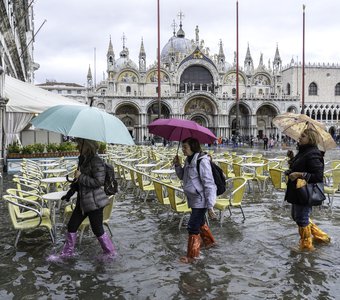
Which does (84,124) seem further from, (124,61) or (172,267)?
(124,61)

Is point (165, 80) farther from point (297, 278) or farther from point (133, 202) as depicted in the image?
point (297, 278)

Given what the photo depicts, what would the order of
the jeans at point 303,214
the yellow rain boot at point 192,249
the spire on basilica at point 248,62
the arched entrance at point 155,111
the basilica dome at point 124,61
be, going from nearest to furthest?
the yellow rain boot at point 192,249 < the jeans at point 303,214 < the arched entrance at point 155,111 < the basilica dome at point 124,61 < the spire on basilica at point 248,62

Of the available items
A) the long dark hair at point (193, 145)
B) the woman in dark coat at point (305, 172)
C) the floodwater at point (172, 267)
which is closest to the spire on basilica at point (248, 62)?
the floodwater at point (172, 267)

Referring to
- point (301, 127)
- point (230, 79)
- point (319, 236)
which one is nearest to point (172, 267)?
point (319, 236)

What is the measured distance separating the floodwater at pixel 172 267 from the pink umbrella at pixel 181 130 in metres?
1.66

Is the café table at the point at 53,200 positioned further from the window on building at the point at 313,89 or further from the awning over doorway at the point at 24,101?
the window on building at the point at 313,89

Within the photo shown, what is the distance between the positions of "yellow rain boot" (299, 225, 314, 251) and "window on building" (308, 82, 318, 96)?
57806 mm

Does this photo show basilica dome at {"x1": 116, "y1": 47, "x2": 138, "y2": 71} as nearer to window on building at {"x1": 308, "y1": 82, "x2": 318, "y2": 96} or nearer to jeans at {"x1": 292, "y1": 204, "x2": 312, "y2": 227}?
window on building at {"x1": 308, "y1": 82, "x2": 318, "y2": 96}

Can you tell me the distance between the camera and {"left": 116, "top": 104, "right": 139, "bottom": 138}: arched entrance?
171 feet

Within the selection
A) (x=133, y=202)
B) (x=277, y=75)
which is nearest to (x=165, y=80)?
(x=277, y=75)

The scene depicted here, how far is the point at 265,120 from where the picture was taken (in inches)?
2234

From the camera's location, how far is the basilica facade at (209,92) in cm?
5112

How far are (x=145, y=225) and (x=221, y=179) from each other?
250 centimetres

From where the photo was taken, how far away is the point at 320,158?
505cm
